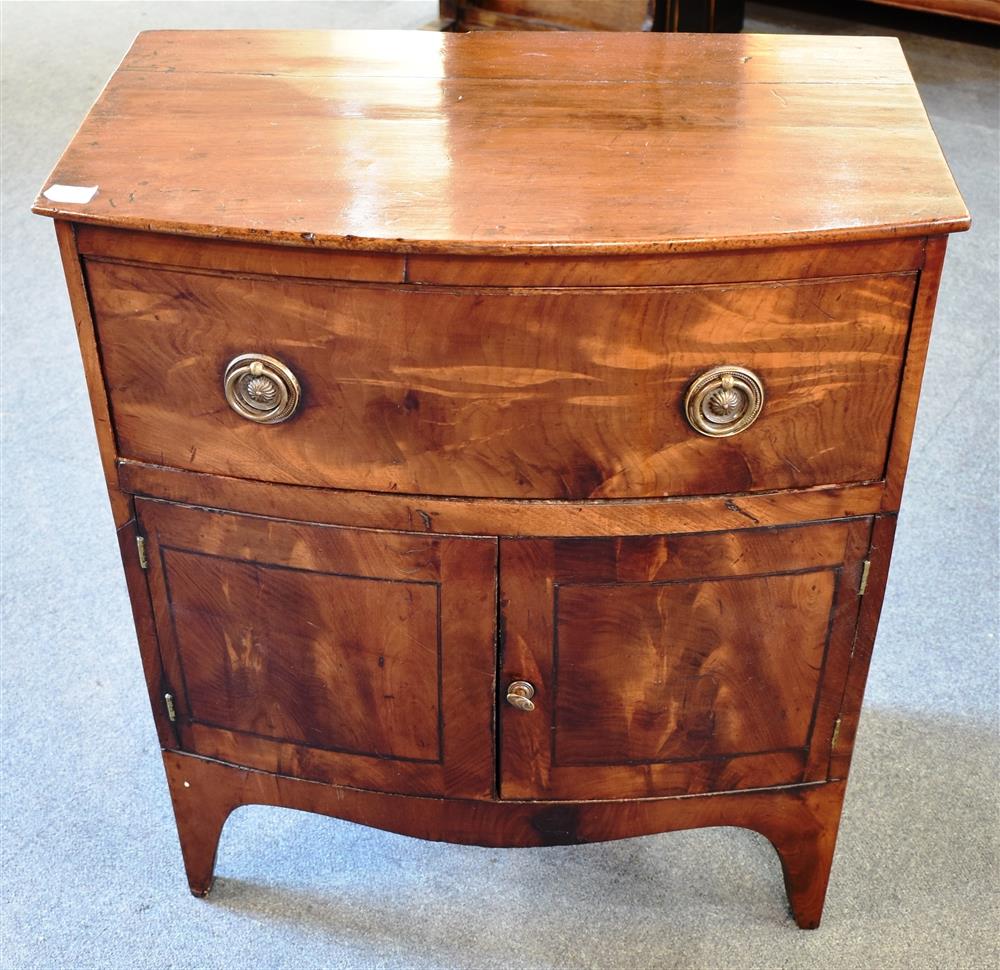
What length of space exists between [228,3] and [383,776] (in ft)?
8.26

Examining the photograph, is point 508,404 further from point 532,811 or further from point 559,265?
point 532,811

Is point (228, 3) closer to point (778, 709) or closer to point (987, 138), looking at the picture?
point (987, 138)

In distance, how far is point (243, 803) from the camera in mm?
1233

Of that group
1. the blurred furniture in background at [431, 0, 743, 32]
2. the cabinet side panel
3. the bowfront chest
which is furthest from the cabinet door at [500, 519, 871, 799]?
the blurred furniture in background at [431, 0, 743, 32]

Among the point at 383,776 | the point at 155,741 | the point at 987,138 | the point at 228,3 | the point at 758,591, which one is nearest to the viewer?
the point at 758,591

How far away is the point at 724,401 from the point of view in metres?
0.95

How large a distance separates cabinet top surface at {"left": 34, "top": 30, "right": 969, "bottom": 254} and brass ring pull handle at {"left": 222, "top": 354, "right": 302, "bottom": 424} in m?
0.10

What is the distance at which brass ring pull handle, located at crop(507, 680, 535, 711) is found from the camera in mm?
1104

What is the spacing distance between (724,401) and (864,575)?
214 mm

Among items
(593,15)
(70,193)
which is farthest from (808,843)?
(593,15)

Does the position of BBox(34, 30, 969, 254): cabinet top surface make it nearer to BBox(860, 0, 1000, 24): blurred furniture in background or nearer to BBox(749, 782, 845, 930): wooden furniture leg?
BBox(749, 782, 845, 930): wooden furniture leg

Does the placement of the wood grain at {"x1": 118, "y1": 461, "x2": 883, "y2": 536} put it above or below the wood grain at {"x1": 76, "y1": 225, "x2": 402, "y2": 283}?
below

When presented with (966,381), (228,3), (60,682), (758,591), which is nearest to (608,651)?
(758,591)

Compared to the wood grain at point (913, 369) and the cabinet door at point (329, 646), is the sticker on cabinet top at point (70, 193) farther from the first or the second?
the wood grain at point (913, 369)
